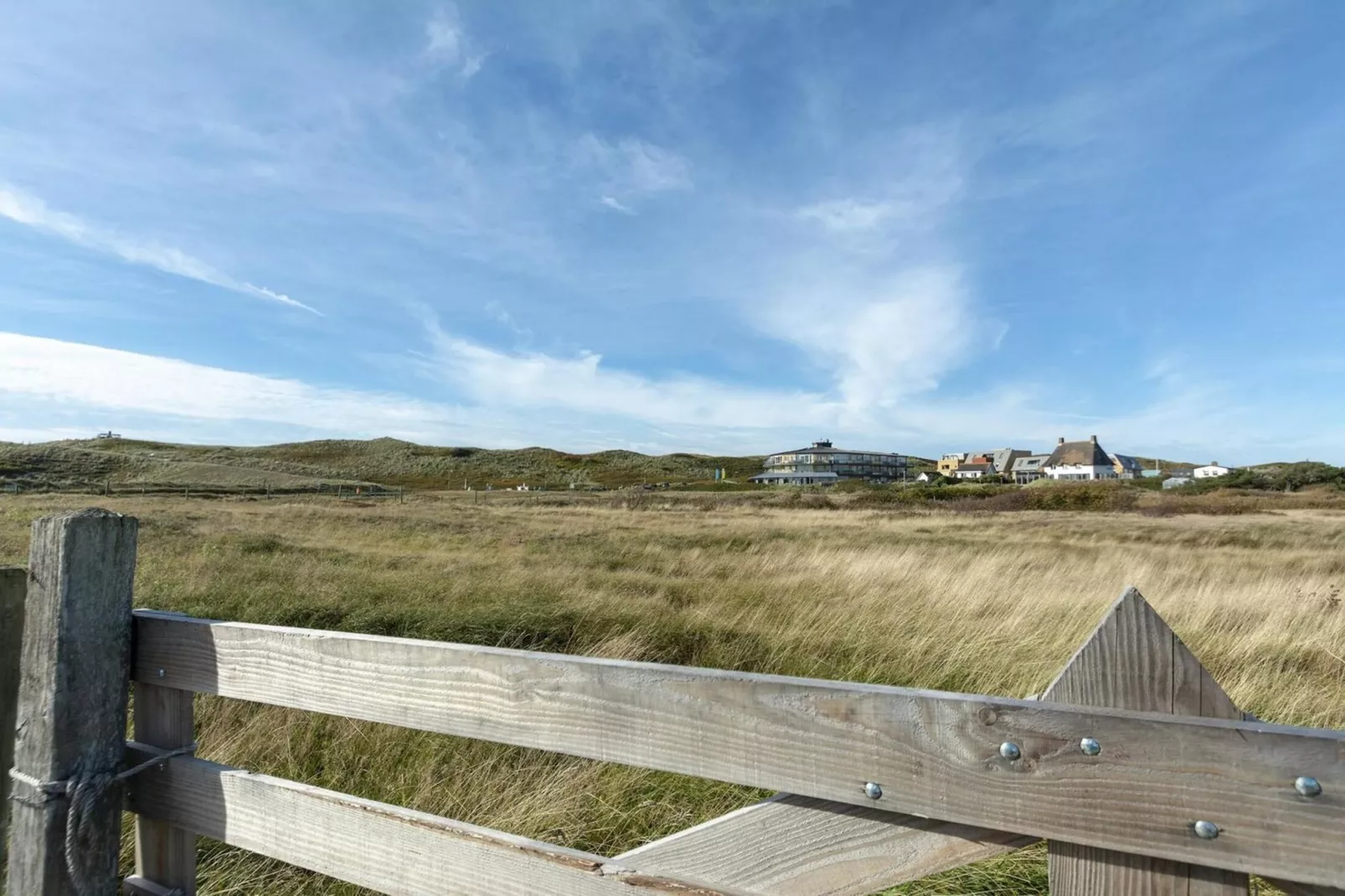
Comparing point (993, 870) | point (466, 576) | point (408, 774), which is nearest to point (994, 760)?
point (993, 870)

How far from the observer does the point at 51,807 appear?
1.90 m

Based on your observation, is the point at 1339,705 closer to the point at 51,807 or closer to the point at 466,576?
the point at 51,807

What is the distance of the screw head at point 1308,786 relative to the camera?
3.43 feet

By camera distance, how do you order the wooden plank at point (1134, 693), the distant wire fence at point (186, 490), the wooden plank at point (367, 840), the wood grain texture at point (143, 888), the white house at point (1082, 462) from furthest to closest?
the white house at point (1082, 462) < the distant wire fence at point (186, 490) < the wood grain texture at point (143, 888) < the wooden plank at point (367, 840) < the wooden plank at point (1134, 693)

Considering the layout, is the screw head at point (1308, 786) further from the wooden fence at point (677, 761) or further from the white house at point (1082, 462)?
the white house at point (1082, 462)

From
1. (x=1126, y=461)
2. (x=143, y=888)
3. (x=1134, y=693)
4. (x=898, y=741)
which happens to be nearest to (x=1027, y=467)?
(x=1126, y=461)

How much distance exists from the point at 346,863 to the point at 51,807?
874mm

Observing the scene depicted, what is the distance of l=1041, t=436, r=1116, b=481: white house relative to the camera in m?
96.6

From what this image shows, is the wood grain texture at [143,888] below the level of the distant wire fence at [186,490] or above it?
above

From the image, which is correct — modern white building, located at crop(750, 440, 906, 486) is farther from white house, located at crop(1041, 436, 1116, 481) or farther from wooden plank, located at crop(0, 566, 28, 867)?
wooden plank, located at crop(0, 566, 28, 867)

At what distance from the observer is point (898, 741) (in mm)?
1300

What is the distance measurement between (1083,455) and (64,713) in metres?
114

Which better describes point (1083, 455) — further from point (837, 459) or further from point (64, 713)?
point (64, 713)

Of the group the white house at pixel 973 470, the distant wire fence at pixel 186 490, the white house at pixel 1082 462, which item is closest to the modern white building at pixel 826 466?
the white house at pixel 973 470
